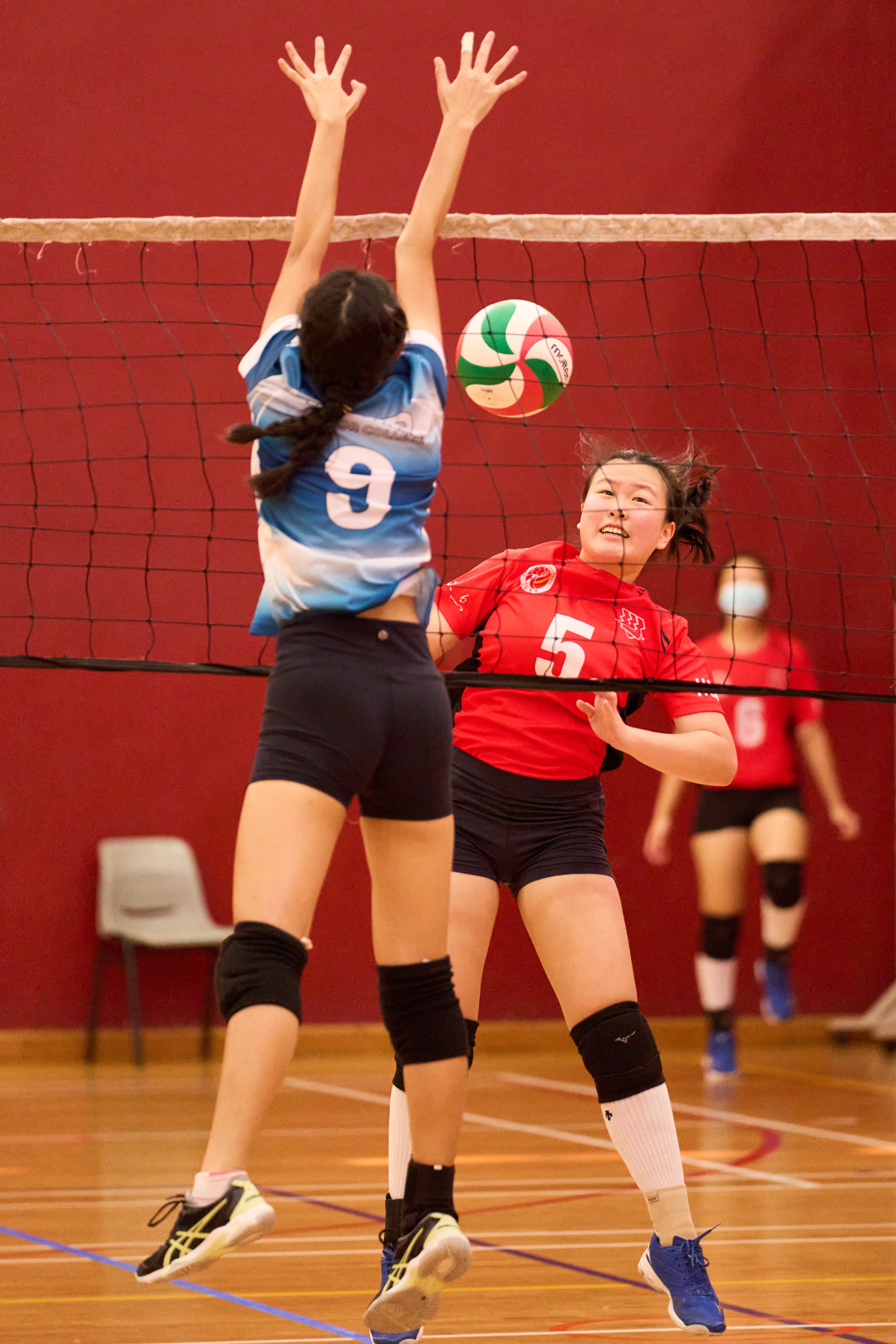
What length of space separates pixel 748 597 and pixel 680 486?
4.04 metres

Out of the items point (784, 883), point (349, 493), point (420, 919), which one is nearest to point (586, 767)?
point (420, 919)

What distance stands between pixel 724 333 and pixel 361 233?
497 centimetres

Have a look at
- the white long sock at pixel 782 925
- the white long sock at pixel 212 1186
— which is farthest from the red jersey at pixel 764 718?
the white long sock at pixel 212 1186

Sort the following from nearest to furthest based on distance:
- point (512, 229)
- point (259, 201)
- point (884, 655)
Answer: point (512, 229) < point (259, 201) < point (884, 655)

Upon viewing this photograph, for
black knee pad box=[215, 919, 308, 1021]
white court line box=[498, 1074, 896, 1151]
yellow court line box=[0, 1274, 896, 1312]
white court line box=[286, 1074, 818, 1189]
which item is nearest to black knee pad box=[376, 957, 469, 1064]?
black knee pad box=[215, 919, 308, 1021]

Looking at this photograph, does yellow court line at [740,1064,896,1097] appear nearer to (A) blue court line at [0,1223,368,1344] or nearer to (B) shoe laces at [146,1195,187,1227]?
(A) blue court line at [0,1223,368,1344]

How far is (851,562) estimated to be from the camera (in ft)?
27.7

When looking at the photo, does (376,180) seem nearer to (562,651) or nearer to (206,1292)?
(562,651)

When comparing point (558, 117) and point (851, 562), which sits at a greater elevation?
point (558, 117)

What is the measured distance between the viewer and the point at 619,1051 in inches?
129

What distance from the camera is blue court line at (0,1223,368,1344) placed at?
346cm

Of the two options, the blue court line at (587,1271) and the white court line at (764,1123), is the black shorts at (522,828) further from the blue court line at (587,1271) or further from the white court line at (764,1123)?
the white court line at (764,1123)

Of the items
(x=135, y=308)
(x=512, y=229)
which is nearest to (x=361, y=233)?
(x=512, y=229)

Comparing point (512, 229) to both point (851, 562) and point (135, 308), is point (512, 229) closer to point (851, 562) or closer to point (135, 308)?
point (135, 308)
